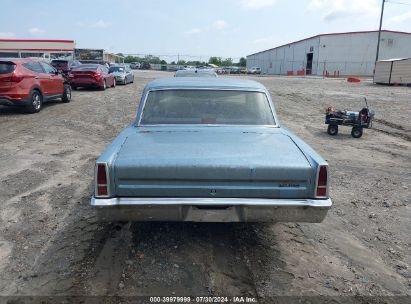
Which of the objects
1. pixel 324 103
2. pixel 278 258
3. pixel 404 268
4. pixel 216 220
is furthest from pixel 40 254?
pixel 324 103

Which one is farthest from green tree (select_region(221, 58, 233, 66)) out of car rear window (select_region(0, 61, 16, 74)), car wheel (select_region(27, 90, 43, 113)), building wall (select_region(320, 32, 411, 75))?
car rear window (select_region(0, 61, 16, 74))

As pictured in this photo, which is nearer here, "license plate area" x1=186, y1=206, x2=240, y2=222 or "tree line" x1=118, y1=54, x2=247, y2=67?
"license plate area" x1=186, y1=206, x2=240, y2=222

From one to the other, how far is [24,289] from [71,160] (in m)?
4.29

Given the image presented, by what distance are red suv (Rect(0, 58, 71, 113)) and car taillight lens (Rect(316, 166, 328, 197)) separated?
1068 cm

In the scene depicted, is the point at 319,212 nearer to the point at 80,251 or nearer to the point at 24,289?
the point at 80,251

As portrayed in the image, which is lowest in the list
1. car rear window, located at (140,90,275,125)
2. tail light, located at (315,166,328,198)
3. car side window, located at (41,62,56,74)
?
tail light, located at (315,166,328,198)

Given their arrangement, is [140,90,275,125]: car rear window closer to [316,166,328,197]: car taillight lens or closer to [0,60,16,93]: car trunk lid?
[316,166,328,197]: car taillight lens

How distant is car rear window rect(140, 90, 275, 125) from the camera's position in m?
4.66

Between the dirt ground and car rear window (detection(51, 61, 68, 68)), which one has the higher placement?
car rear window (detection(51, 61, 68, 68))

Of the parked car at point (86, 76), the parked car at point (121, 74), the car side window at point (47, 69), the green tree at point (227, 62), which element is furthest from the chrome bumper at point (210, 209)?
the green tree at point (227, 62)

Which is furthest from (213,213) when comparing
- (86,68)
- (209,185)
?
(86,68)

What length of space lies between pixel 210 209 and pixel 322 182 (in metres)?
1.05

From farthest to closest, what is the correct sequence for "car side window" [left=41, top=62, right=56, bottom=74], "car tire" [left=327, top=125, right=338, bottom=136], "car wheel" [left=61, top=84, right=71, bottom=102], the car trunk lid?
"car wheel" [left=61, top=84, right=71, bottom=102] → "car side window" [left=41, top=62, right=56, bottom=74] → the car trunk lid → "car tire" [left=327, top=125, right=338, bottom=136]

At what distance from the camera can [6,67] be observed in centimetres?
1135
